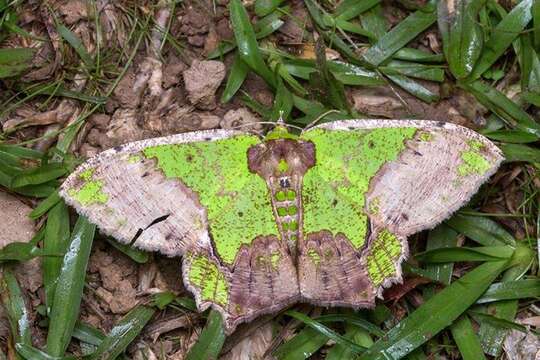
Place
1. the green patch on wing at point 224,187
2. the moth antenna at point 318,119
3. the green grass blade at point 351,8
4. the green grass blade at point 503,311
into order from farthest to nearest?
the green grass blade at point 351,8, the moth antenna at point 318,119, the green grass blade at point 503,311, the green patch on wing at point 224,187

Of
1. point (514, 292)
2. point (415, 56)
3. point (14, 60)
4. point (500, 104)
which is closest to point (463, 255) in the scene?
point (514, 292)

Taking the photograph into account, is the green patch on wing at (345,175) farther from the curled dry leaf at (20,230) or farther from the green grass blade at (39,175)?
the curled dry leaf at (20,230)

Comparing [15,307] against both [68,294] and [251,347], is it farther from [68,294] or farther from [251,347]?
[251,347]

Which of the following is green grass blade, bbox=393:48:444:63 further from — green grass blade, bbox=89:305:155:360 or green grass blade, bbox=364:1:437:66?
green grass blade, bbox=89:305:155:360

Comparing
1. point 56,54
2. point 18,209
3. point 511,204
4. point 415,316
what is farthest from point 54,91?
point 511,204

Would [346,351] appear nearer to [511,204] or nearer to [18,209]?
[511,204]

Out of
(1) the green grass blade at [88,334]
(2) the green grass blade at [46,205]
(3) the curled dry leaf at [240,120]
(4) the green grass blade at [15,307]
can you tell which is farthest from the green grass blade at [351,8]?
(4) the green grass blade at [15,307]

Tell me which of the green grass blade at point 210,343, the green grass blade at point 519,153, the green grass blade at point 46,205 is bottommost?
the green grass blade at point 210,343

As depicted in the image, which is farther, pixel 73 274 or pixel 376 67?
pixel 376 67
